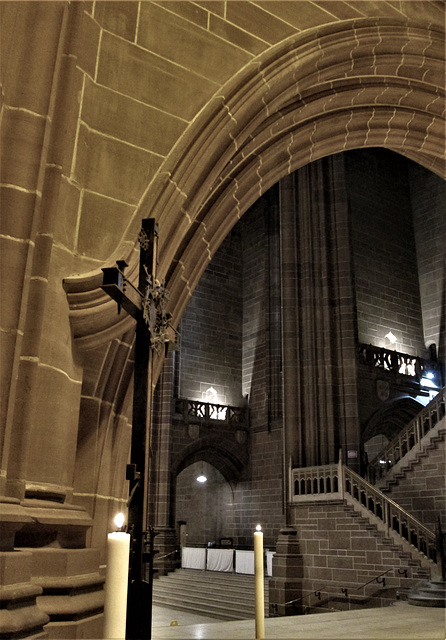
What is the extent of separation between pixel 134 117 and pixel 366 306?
13.6 m

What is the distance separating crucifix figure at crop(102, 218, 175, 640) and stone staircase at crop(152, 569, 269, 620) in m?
7.98

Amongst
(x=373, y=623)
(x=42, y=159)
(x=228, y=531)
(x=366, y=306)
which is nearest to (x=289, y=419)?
(x=366, y=306)

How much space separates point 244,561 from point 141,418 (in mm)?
11569

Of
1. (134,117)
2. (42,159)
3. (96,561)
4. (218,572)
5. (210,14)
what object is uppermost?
(210,14)

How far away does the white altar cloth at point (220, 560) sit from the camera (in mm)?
13176

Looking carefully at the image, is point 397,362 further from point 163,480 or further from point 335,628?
point 335,628

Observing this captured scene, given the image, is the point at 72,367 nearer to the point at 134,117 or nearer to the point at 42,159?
the point at 42,159

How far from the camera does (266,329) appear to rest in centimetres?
1795

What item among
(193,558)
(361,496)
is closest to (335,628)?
(361,496)

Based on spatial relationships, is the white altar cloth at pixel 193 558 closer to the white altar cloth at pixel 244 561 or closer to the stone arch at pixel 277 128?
the white altar cloth at pixel 244 561

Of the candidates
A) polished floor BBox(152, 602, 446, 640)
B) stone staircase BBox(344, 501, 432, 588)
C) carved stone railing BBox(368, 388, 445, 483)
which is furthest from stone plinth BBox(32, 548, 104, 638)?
carved stone railing BBox(368, 388, 445, 483)

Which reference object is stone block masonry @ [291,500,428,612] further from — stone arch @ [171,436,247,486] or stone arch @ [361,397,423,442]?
stone arch @ [171,436,247,486]

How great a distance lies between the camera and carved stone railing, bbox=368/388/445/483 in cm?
1093

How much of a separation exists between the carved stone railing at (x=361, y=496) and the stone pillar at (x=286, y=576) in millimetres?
762
